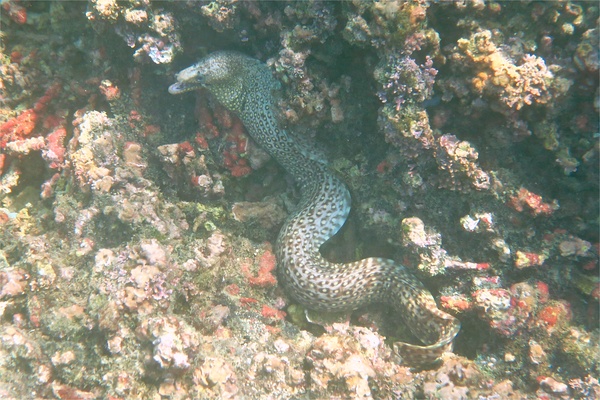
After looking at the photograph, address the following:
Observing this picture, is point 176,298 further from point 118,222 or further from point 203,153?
point 203,153

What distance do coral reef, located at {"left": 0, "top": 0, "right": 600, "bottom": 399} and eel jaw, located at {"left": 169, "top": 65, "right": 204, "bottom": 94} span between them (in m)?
0.40

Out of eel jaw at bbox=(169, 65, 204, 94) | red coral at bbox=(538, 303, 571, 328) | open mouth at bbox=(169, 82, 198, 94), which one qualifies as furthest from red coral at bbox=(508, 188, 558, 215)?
open mouth at bbox=(169, 82, 198, 94)

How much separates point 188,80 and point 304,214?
119 inches

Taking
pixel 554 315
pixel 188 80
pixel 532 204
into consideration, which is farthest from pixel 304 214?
pixel 554 315

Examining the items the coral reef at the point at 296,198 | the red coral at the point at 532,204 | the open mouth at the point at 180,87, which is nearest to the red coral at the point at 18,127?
the coral reef at the point at 296,198

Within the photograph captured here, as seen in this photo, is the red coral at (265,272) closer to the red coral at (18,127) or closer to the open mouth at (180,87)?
the open mouth at (180,87)

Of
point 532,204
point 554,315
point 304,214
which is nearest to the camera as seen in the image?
point 532,204

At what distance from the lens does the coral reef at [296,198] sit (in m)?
4.03

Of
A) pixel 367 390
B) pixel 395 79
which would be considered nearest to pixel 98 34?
pixel 395 79

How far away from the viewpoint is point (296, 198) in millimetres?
6371

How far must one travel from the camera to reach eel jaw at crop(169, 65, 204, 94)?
226 inches

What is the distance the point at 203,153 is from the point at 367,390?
4456 millimetres

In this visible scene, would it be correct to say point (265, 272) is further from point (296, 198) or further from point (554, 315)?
point (554, 315)

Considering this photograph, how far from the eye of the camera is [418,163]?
459 centimetres
